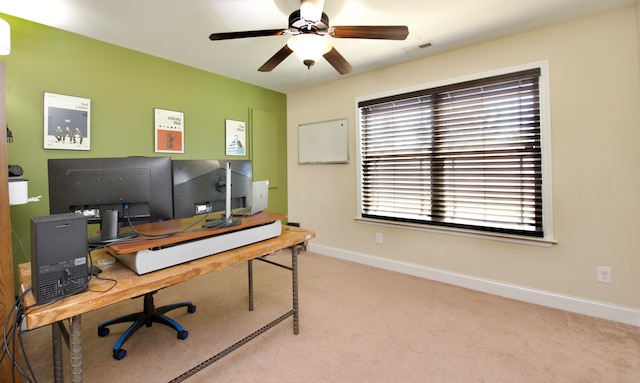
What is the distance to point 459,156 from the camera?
2965 millimetres

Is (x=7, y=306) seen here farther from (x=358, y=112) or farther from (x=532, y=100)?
(x=532, y=100)

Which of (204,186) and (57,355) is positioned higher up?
(204,186)

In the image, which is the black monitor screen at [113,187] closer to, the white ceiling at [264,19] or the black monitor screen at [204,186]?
the black monitor screen at [204,186]

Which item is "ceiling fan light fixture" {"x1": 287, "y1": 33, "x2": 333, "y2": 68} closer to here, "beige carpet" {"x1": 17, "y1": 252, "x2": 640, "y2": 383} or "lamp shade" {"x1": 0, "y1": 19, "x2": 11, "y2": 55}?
"lamp shade" {"x1": 0, "y1": 19, "x2": 11, "y2": 55}

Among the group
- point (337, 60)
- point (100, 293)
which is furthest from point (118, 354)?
point (337, 60)

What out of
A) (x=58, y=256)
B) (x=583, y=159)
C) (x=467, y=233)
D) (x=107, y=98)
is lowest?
(x=467, y=233)

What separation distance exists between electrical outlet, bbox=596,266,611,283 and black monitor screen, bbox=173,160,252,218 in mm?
2949

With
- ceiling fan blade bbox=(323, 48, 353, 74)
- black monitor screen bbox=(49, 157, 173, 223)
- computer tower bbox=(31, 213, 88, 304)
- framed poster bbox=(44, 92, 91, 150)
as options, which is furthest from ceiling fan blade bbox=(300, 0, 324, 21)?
framed poster bbox=(44, 92, 91, 150)

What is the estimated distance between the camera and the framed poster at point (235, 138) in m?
3.78

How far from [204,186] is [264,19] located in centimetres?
152

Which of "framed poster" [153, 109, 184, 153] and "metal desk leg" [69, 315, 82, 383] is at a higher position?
"framed poster" [153, 109, 184, 153]

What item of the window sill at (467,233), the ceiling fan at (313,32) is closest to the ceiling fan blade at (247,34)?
the ceiling fan at (313,32)

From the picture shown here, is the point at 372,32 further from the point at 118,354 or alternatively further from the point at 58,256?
the point at 118,354

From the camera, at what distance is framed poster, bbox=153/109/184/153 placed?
310 cm
